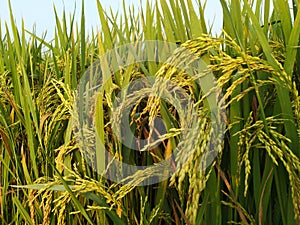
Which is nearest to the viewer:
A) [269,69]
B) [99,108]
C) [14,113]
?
[269,69]

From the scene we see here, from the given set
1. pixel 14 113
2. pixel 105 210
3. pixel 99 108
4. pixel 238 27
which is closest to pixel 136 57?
pixel 99 108

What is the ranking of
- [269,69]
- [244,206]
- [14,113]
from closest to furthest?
[269,69]
[244,206]
[14,113]

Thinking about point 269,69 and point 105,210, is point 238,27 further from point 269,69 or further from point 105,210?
point 105,210

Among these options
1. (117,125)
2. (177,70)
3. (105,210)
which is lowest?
(105,210)

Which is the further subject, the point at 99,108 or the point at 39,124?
the point at 39,124

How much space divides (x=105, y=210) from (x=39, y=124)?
16.9 inches

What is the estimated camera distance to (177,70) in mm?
997

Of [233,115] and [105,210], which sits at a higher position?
[233,115]

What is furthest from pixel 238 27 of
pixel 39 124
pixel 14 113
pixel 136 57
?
pixel 14 113

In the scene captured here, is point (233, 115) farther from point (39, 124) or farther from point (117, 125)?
point (39, 124)

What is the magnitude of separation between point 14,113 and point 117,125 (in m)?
0.69

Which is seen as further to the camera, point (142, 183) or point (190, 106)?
point (142, 183)

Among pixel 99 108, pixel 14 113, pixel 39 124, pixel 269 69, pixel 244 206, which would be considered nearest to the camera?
pixel 269 69

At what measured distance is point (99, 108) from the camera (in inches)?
44.7
